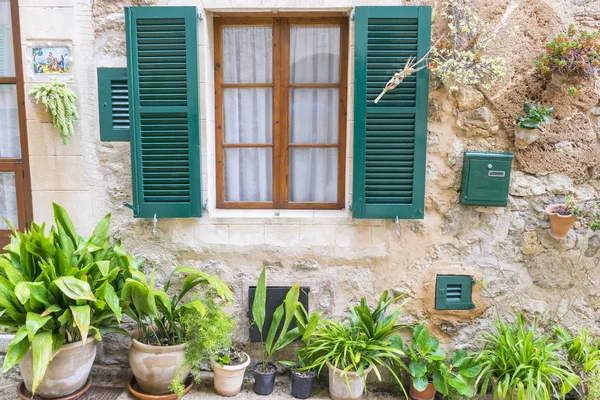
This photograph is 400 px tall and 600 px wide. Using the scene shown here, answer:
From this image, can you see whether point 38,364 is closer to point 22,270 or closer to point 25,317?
point 25,317

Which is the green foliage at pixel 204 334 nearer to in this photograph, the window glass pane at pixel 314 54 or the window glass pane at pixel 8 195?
the window glass pane at pixel 8 195

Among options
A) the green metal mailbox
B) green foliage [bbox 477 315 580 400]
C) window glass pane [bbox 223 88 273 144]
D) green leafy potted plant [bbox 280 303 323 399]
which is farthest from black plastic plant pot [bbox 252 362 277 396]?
the green metal mailbox

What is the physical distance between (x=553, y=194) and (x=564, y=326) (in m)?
0.95

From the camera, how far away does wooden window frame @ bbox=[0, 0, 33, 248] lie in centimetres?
308

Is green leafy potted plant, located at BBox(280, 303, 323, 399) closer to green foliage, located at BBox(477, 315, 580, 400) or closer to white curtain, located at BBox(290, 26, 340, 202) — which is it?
white curtain, located at BBox(290, 26, 340, 202)

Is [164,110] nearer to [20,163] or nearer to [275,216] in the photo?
[275,216]

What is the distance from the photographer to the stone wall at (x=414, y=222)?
2.99 meters

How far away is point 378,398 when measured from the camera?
9.89 feet

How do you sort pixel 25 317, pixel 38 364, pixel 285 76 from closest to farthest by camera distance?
pixel 38 364 → pixel 25 317 → pixel 285 76

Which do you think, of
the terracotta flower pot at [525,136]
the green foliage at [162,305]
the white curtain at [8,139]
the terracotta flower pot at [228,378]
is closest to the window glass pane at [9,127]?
the white curtain at [8,139]

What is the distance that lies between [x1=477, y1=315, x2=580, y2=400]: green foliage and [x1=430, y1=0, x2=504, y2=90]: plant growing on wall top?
1.64 meters

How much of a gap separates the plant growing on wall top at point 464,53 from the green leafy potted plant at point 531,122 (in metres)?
0.30

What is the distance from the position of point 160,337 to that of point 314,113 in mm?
1895

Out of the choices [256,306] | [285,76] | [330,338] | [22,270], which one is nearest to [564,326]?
[330,338]
